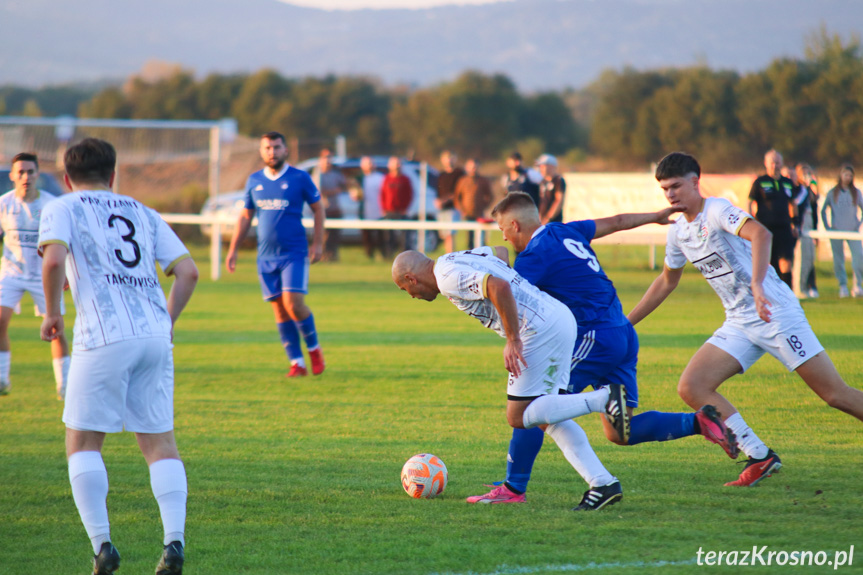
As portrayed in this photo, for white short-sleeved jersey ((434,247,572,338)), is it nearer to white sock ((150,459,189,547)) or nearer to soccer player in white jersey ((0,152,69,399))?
white sock ((150,459,189,547))

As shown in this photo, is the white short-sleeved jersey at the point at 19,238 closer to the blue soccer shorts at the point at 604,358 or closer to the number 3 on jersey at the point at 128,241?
the number 3 on jersey at the point at 128,241

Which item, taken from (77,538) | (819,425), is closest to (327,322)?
(819,425)

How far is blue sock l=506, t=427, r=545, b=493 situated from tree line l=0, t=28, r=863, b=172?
1411 inches

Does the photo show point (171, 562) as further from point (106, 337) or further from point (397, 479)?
point (397, 479)

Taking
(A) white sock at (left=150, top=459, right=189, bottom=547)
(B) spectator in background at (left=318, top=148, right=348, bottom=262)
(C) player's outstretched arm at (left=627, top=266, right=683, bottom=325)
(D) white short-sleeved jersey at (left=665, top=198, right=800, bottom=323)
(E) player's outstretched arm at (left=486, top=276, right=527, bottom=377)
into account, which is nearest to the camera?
(A) white sock at (left=150, top=459, right=189, bottom=547)

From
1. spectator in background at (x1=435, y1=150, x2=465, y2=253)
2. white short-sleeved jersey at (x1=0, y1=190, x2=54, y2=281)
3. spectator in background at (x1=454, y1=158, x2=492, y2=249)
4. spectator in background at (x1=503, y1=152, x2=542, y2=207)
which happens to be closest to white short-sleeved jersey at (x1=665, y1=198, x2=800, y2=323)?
white short-sleeved jersey at (x1=0, y1=190, x2=54, y2=281)

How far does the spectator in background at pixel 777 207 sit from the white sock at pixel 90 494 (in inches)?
470

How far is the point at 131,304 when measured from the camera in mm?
3969

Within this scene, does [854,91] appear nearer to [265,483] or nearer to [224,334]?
[224,334]

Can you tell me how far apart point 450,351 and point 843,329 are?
204 inches

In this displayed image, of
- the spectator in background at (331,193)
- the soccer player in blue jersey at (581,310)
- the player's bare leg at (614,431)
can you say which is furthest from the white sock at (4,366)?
the spectator in background at (331,193)

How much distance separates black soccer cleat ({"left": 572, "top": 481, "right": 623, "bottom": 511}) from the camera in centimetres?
479

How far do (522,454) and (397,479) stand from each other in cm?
96

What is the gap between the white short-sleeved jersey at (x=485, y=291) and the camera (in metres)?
4.61
